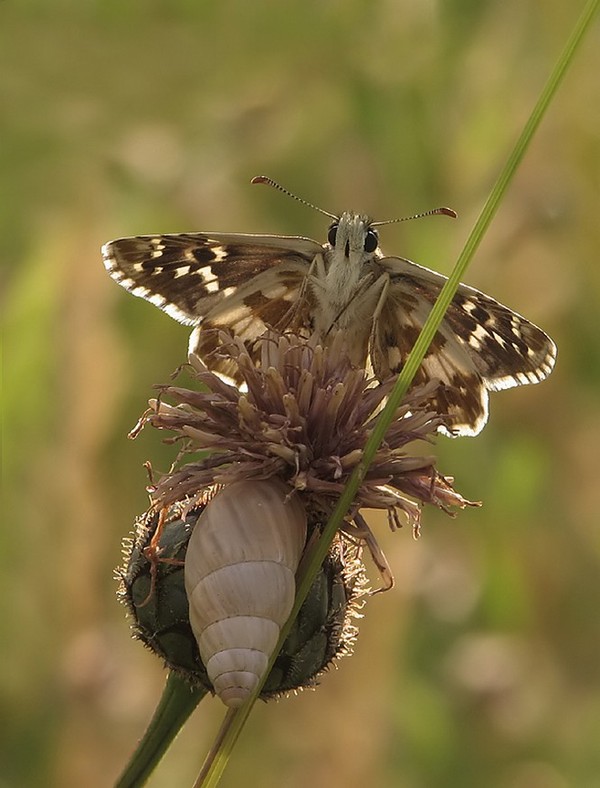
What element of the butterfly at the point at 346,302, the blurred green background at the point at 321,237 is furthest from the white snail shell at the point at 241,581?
the blurred green background at the point at 321,237

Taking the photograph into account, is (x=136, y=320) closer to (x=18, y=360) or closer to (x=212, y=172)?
(x=212, y=172)

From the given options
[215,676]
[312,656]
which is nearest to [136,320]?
[312,656]

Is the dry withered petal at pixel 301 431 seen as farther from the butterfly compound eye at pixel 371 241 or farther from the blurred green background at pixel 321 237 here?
the blurred green background at pixel 321 237

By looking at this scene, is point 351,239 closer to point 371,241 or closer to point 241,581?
point 371,241

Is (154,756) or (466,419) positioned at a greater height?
(466,419)

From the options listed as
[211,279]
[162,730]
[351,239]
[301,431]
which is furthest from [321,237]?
[162,730]

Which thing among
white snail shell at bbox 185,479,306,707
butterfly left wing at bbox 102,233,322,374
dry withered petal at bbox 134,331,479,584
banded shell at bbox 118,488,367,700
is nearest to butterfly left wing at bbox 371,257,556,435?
butterfly left wing at bbox 102,233,322,374

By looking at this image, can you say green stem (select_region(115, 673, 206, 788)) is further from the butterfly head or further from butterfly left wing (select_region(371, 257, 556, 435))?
the butterfly head
